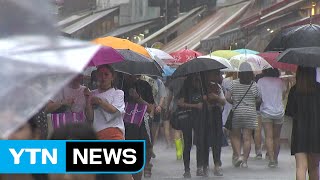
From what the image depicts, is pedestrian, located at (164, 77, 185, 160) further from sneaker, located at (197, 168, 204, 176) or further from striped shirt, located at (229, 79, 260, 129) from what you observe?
sneaker, located at (197, 168, 204, 176)

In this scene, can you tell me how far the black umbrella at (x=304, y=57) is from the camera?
7.90 meters

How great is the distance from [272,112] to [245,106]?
0.45m

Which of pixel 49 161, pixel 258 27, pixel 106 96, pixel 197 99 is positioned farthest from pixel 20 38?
pixel 258 27

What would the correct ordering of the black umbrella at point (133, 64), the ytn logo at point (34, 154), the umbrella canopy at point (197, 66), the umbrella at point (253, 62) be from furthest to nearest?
the umbrella at point (253, 62) < the umbrella canopy at point (197, 66) < the black umbrella at point (133, 64) < the ytn logo at point (34, 154)

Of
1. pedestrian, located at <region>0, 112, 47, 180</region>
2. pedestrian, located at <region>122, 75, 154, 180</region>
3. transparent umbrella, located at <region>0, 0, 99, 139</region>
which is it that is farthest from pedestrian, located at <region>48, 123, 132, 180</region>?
pedestrian, located at <region>122, 75, 154, 180</region>

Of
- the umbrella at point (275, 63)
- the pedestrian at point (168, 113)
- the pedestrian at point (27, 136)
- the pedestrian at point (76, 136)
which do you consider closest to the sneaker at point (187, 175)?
the pedestrian at point (168, 113)

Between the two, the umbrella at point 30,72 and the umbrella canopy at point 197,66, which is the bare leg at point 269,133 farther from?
the umbrella at point 30,72

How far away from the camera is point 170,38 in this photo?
28.7 m

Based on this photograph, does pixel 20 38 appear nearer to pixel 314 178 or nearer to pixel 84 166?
pixel 84 166

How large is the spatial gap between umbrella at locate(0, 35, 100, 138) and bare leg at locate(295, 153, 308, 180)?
5305 mm

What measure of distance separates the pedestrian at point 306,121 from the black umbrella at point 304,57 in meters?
0.31

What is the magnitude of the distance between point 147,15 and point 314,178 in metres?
22.1

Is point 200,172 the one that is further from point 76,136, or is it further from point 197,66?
point 76,136

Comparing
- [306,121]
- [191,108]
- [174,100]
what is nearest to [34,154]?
[306,121]
